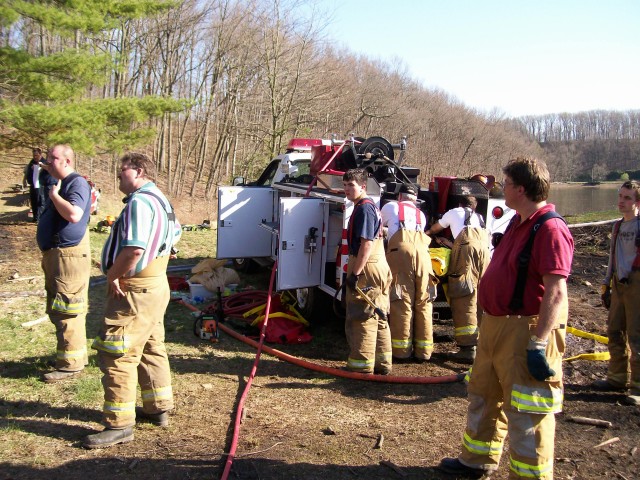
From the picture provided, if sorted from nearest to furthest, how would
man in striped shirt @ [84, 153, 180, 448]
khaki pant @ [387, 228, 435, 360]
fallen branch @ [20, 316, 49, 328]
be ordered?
1. man in striped shirt @ [84, 153, 180, 448]
2. khaki pant @ [387, 228, 435, 360]
3. fallen branch @ [20, 316, 49, 328]

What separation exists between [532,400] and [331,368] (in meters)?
2.50

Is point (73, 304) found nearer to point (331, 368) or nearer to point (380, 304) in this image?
point (331, 368)

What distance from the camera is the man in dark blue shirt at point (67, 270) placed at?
14.4ft

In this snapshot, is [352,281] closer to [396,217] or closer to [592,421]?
[396,217]

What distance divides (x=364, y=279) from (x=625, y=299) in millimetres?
2298

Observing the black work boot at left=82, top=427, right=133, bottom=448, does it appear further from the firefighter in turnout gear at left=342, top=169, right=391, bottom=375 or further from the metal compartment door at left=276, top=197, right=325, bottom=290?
the metal compartment door at left=276, top=197, right=325, bottom=290

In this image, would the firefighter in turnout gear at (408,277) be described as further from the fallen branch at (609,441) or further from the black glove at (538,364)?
the black glove at (538,364)

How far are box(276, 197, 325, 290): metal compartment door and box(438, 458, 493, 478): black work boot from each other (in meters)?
3.12

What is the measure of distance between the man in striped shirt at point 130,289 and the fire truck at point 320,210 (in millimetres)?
2396

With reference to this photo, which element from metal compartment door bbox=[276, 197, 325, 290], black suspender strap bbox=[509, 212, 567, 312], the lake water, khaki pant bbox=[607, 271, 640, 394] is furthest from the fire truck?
the lake water

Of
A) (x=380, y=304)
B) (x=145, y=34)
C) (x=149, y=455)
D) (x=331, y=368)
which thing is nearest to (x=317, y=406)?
(x=331, y=368)

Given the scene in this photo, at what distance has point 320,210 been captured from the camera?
6.17 m

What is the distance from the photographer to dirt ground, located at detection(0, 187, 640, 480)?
332cm

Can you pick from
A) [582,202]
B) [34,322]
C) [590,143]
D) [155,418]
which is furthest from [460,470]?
[590,143]
